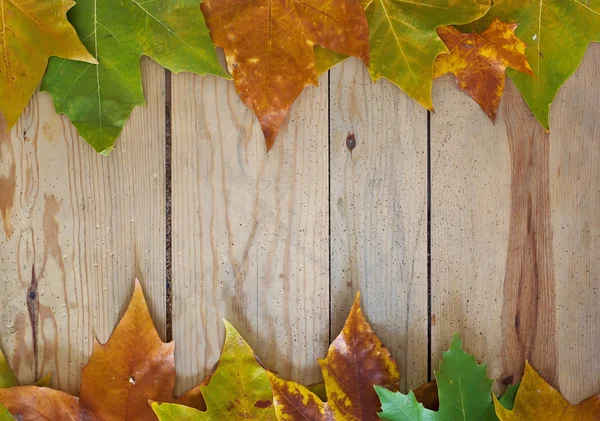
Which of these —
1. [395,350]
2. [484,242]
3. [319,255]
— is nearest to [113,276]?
[319,255]

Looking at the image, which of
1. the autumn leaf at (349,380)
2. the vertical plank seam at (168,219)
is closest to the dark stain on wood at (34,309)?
the vertical plank seam at (168,219)

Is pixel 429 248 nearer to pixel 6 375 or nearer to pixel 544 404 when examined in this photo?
pixel 544 404

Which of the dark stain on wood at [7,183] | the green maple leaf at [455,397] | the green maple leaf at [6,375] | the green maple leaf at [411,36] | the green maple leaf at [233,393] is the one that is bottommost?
the green maple leaf at [455,397]

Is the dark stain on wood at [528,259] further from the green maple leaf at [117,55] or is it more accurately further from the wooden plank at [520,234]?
the green maple leaf at [117,55]

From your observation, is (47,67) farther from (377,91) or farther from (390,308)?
(390,308)

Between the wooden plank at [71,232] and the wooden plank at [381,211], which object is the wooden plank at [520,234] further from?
the wooden plank at [71,232]

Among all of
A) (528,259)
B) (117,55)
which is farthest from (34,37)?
(528,259)

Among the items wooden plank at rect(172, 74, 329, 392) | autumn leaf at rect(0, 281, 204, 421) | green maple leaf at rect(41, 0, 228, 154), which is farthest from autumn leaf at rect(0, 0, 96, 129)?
autumn leaf at rect(0, 281, 204, 421)

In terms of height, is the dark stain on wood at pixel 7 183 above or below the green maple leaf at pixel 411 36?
below
